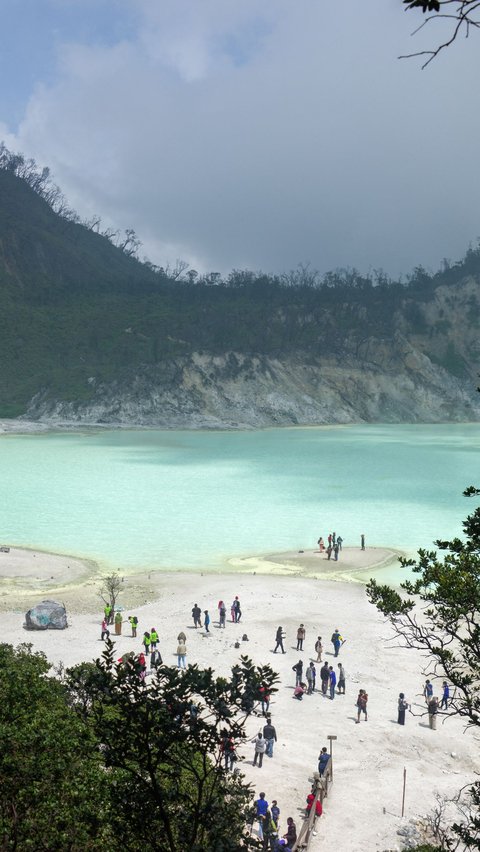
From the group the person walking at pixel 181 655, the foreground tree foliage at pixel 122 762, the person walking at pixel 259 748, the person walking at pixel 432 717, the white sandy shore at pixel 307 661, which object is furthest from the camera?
the person walking at pixel 181 655

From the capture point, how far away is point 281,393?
14062cm

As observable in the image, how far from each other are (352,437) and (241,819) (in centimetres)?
10557

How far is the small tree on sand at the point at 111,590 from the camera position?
2763cm

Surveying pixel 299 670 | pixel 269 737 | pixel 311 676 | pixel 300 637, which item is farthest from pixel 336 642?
pixel 269 737

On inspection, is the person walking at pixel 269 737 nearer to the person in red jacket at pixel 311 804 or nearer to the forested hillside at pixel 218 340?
the person in red jacket at pixel 311 804

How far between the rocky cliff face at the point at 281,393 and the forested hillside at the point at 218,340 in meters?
0.33

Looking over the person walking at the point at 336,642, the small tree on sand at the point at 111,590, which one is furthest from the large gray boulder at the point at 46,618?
the person walking at the point at 336,642

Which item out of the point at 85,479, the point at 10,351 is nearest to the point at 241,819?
the point at 85,479

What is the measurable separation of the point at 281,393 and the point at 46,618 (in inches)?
4637

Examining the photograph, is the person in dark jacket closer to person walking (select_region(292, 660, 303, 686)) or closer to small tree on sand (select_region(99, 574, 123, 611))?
person walking (select_region(292, 660, 303, 686))

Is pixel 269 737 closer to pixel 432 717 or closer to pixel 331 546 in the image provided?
pixel 432 717

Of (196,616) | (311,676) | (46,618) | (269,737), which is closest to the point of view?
(269,737)

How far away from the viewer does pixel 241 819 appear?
704cm

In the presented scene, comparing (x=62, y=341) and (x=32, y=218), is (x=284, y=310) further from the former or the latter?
(x=32, y=218)
